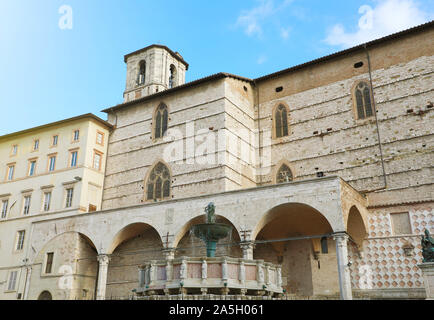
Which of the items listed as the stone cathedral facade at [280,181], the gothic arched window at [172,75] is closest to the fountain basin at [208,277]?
the stone cathedral facade at [280,181]

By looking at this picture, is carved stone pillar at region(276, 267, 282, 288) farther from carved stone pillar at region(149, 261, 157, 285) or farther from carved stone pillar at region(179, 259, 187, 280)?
carved stone pillar at region(149, 261, 157, 285)

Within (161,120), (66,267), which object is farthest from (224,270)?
(161,120)

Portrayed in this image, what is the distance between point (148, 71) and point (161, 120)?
971 centimetres

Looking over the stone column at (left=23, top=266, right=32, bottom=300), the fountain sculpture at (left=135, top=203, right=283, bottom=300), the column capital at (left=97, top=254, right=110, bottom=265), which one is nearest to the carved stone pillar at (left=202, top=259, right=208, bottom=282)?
the fountain sculpture at (left=135, top=203, right=283, bottom=300)

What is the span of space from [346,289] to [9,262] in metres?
19.5

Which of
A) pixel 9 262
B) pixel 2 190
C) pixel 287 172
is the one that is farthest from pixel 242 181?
pixel 2 190

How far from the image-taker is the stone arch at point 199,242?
20312 millimetres

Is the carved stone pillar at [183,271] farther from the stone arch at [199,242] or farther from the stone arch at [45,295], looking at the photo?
the stone arch at [45,295]

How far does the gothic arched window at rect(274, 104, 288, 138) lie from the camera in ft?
80.8

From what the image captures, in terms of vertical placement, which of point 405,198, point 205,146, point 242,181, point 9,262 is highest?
point 205,146

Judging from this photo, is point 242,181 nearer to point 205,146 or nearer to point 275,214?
point 205,146

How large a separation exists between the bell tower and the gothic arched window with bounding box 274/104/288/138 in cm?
1231

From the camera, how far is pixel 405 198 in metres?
19.8
